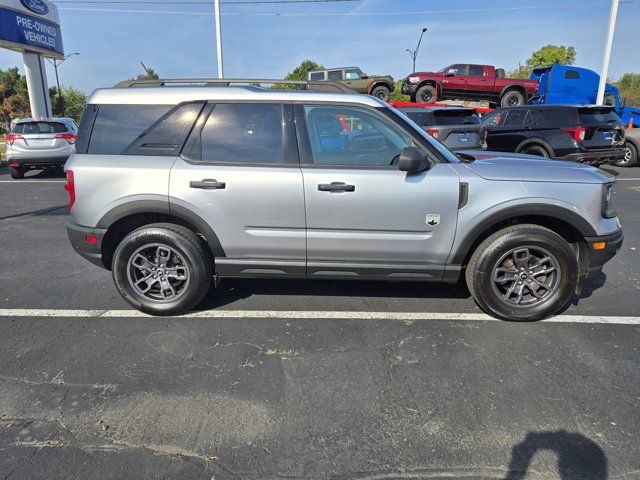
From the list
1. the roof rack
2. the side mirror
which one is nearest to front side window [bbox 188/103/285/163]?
the roof rack

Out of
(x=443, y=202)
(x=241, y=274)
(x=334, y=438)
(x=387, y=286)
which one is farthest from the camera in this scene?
(x=387, y=286)

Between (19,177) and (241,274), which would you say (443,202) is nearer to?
(241,274)

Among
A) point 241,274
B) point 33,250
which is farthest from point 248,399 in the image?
point 33,250

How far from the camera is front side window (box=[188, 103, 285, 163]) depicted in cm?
361

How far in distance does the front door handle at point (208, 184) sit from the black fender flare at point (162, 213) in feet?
0.73

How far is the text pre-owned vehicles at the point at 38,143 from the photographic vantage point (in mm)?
11156

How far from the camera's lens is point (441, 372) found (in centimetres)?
299

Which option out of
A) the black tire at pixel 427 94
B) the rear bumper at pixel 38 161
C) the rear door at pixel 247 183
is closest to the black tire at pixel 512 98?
the black tire at pixel 427 94

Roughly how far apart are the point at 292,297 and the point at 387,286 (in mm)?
997

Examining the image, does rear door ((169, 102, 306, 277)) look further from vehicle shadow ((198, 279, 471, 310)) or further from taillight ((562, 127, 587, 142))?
taillight ((562, 127, 587, 142))

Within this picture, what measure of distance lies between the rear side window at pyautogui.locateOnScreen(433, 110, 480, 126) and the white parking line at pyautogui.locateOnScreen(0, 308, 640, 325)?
712 centimetres

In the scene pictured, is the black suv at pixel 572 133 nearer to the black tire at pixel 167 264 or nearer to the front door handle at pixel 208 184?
the front door handle at pixel 208 184

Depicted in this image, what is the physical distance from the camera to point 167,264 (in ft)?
12.5

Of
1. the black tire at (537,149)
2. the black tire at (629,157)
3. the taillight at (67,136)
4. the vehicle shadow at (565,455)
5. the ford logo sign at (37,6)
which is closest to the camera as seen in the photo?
the vehicle shadow at (565,455)
